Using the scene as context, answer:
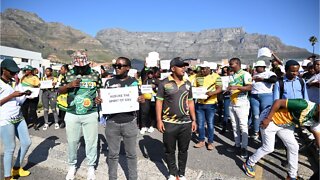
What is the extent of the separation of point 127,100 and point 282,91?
2.87m

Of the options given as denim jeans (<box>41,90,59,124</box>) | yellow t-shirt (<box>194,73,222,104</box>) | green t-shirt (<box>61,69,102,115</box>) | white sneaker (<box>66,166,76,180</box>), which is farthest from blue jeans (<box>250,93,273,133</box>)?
denim jeans (<box>41,90,59,124</box>)

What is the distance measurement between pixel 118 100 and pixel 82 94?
0.71 meters

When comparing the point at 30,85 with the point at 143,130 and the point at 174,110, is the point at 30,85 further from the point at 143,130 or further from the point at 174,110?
the point at 174,110

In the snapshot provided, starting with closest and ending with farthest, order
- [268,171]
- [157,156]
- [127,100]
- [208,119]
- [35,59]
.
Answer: [127,100]
[268,171]
[157,156]
[208,119]
[35,59]

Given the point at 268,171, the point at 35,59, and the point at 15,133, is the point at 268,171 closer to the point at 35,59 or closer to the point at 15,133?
the point at 15,133

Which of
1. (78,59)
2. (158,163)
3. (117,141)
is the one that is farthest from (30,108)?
(117,141)

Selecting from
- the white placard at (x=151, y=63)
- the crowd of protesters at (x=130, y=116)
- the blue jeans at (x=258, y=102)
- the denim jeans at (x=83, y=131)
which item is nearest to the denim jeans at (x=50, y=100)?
the white placard at (x=151, y=63)

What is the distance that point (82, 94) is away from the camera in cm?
425

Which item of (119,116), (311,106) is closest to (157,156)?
(119,116)

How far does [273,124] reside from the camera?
420 cm

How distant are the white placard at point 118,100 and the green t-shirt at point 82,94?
34cm

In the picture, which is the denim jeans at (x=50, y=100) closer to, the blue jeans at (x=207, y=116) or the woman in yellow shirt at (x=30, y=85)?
the woman in yellow shirt at (x=30, y=85)

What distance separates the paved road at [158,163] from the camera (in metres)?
4.71

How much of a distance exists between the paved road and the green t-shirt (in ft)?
4.44
